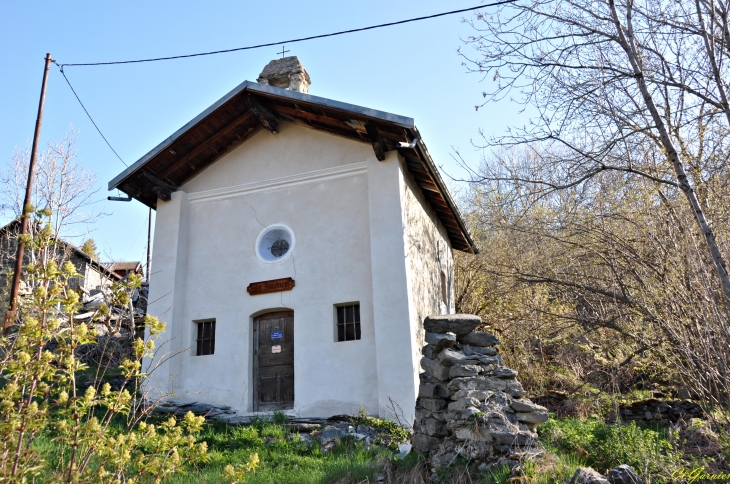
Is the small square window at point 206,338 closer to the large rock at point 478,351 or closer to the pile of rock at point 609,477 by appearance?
the large rock at point 478,351

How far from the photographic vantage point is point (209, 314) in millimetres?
11289

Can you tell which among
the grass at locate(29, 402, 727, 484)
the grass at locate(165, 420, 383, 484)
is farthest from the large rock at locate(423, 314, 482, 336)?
the grass at locate(165, 420, 383, 484)

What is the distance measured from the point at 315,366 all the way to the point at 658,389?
661 centimetres

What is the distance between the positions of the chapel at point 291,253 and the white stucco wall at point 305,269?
0.02 m

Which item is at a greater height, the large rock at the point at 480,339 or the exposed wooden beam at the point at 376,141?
the exposed wooden beam at the point at 376,141

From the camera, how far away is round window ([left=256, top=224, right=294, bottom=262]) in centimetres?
1121

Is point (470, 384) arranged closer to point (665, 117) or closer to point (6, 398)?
point (665, 117)

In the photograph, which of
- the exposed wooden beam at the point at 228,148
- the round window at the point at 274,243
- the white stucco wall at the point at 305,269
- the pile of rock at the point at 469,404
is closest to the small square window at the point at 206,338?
the white stucco wall at the point at 305,269

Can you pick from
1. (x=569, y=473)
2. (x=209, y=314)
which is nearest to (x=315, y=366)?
(x=209, y=314)

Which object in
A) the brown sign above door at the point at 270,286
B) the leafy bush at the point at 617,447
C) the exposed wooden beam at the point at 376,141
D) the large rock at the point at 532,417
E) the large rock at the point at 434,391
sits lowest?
the leafy bush at the point at 617,447

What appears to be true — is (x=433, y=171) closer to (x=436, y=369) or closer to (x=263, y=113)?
(x=263, y=113)

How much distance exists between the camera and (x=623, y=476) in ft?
16.7

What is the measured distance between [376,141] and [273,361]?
445 cm

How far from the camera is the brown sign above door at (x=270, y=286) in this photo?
1080 centimetres
